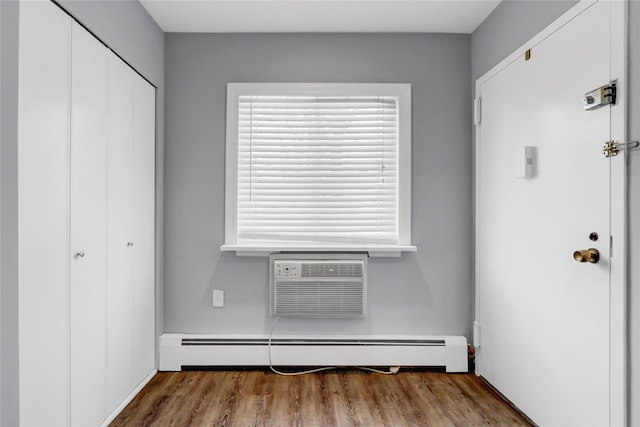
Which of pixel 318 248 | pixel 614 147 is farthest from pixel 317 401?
pixel 614 147

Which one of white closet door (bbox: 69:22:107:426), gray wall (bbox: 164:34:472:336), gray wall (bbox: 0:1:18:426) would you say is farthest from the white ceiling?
gray wall (bbox: 0:1:18:426)

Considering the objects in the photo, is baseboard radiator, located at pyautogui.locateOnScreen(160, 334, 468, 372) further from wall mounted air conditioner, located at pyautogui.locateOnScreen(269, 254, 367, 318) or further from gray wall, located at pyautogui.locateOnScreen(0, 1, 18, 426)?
gray wall, located at pyautogui.locateOnScreen(0, 1, 18, 426)

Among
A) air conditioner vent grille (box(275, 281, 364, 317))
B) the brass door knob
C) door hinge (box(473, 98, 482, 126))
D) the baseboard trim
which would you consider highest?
door hinge (box(473, 98, 482, 126))

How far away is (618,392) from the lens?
1480 millimetres

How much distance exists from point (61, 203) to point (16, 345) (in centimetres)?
57

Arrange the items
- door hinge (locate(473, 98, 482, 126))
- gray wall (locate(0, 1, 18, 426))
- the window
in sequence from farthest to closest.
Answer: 1. the window
2. door hinge (locate(473, 98, 482, 126))
3. gray wall (locate(0, 1, 18, 426))

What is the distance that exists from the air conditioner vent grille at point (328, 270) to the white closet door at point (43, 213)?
55.1 inches

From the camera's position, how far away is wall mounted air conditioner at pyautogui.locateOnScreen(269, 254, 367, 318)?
264 centimetres

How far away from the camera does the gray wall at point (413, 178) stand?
276 centimetres

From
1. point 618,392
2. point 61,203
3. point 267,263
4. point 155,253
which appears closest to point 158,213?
point 155,253

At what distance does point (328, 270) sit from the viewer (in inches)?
104

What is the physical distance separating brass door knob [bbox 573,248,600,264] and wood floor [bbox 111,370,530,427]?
3.39 ft

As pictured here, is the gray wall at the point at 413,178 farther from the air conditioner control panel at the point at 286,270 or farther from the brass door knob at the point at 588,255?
the brass door knob at the point at 588,255

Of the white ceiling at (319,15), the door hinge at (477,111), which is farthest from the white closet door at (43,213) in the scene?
the door hinge at (477,111)
